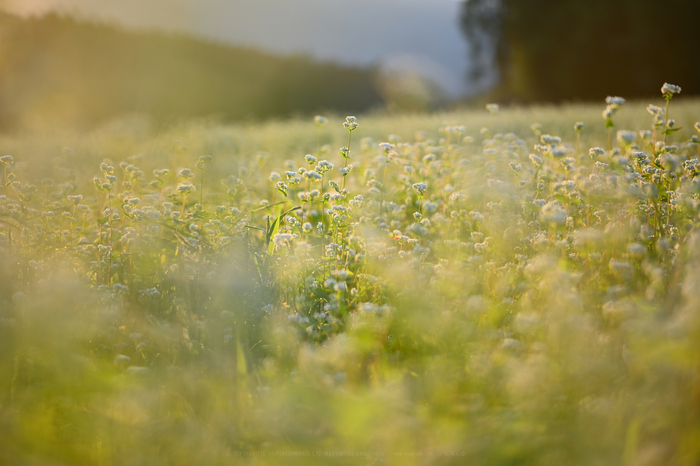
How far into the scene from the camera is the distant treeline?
11555mm

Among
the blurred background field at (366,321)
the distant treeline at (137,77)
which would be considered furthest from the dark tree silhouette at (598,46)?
the blurred background field at (366,321)

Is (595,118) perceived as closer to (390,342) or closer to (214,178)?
(214,178)

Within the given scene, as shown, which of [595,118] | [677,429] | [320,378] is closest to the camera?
[677,429]

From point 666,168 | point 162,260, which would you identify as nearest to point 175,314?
point 162,260

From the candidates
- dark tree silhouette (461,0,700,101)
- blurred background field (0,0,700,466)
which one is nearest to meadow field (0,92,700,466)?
blurred background field (0,0,700,466)

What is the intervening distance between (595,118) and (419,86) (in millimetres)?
13849

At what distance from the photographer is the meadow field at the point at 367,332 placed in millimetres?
1285

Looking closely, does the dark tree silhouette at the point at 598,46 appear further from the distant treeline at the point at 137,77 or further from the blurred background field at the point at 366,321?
the blurred background field at the point at 366,321

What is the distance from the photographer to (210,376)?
1741 mm

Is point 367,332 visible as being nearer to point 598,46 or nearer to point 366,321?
point 366,321

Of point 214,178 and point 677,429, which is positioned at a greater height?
point 214,178

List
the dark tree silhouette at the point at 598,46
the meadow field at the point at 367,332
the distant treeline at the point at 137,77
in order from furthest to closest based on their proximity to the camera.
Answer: the dark tree silhouette at the point at 598,46 → the distant treeline at the point at 137,77 → the meadow field at the point at 367,332

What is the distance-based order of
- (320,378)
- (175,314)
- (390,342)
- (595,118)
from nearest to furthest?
(320,378) → (390,342) → (175,314) → (595,118)

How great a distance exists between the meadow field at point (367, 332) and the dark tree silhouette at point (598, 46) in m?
20.7
